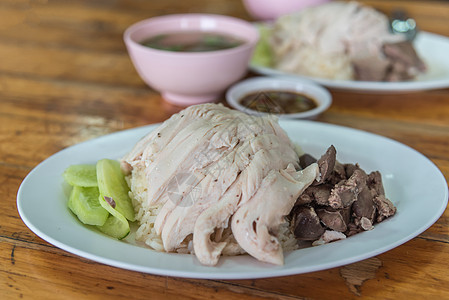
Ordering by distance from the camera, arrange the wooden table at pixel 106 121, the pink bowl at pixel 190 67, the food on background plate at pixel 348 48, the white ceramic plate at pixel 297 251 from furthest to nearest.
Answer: the food on background plate at pixel 348 48 < the pink bowl at pixel 190 67 < the wooden table at pixel 106 121 < the white ceramic plate at pixel 297 251

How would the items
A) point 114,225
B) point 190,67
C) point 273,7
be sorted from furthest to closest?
point 273,7 < point 190,67 < point 114,225

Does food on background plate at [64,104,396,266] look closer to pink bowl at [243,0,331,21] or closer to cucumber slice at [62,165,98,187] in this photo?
cucumber slice at [62,165,98,187]

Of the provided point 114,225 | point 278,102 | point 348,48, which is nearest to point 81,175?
point 114,225

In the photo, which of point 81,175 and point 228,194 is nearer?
point 228,194

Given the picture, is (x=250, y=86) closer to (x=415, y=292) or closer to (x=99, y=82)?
(x=99, y=82)

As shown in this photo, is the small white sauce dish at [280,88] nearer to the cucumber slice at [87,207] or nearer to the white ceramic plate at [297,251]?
the white ceramic plate at [297,251]

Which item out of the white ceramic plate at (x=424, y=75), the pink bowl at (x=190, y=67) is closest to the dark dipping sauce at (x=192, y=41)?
the pink bowl at (x=190, y=67)

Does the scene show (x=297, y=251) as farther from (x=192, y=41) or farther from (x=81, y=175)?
(x=192, y=41)

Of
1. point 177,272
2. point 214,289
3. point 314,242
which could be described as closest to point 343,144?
point 314,242
